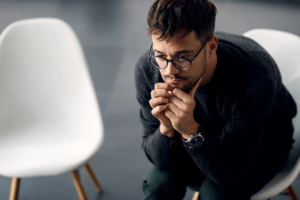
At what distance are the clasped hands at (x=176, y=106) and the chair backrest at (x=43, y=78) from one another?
21.8 inches

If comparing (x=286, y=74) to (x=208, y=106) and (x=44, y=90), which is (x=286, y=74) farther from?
(x=44, y=90)

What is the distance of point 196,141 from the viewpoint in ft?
3.55

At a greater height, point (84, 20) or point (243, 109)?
point (243, 109)

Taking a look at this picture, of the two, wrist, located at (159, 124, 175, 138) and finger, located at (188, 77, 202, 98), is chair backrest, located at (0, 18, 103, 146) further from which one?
finger, located at (188, 77, 202, 98)

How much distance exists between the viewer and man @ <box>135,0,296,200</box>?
98 centimetres

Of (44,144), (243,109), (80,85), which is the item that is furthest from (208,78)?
(44,144)

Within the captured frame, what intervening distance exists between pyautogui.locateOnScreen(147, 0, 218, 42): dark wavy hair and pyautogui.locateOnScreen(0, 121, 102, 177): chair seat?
2.17 ft

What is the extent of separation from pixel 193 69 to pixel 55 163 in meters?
0.74

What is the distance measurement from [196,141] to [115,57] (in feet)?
6.03

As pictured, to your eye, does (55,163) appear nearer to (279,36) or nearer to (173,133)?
(173,133)

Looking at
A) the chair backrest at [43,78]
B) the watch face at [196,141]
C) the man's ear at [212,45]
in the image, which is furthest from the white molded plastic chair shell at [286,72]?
the chair backrest at [43,78]

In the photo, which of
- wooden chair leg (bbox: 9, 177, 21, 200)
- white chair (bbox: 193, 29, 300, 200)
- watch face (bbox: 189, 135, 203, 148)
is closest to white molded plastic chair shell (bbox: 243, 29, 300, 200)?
white chair (bbox: 193, 29, 300, 200)

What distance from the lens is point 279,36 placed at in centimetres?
139

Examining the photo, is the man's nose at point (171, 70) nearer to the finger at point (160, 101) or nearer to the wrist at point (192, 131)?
the finger at point (160, 101)
